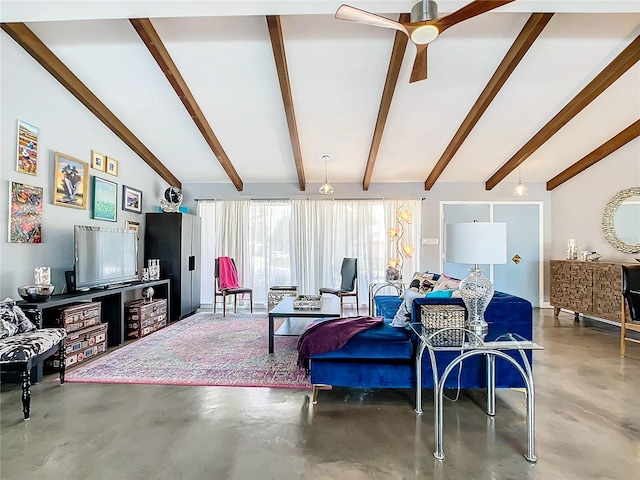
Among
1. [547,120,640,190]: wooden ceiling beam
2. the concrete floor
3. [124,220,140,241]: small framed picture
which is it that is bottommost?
the concrete floor

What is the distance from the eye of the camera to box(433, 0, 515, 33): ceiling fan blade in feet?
7.22

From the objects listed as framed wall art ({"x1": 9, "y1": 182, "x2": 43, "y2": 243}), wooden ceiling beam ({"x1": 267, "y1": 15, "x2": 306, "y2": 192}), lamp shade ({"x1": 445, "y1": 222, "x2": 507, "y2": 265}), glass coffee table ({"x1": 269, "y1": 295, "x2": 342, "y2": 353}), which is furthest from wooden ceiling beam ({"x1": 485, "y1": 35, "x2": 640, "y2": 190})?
framed wall art ({"x1": 9, "y1": 182, "x2": 43, "y2": 243})

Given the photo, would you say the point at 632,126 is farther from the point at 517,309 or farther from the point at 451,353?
the point at 451,353

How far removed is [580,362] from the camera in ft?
11.5

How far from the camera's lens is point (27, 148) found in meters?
3.42

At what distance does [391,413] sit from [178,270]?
418 cm

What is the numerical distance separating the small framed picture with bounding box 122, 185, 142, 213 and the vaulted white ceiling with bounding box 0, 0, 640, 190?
738mm

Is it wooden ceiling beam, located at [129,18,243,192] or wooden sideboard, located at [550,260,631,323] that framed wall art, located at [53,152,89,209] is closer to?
wooden ceiling beam, located at [129,18,243,192]

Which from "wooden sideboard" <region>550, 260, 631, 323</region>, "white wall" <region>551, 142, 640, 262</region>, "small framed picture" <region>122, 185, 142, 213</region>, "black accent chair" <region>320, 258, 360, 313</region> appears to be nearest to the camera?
"wooden sideboard" <region>550, 260, 631, 323</region>

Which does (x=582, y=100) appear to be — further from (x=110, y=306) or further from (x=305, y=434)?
(x=110, y=306)

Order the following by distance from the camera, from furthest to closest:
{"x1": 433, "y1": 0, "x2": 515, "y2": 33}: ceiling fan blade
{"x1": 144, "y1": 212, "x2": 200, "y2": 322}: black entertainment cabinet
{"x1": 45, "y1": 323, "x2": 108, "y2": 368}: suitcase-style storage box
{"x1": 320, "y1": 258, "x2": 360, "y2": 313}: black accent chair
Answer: {"x1": 320, "y1": 258, "x2": 360, "y2": 313}: black accent chair < {"x1": 144, "y1": 212, "x2": 200, "y2": 322}: black entertainment cabinet < {"x1": 45, "y1": 323, "x2": 108, "y2": 368}: suitcase-style storage box < {"x1": 433, "y1": 0, "x2": 515, "y2": 33}: ceiling fan blade

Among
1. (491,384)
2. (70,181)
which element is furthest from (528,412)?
(70,181)

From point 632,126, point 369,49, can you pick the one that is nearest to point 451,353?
point 369,49

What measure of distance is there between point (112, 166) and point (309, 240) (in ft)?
10.9
